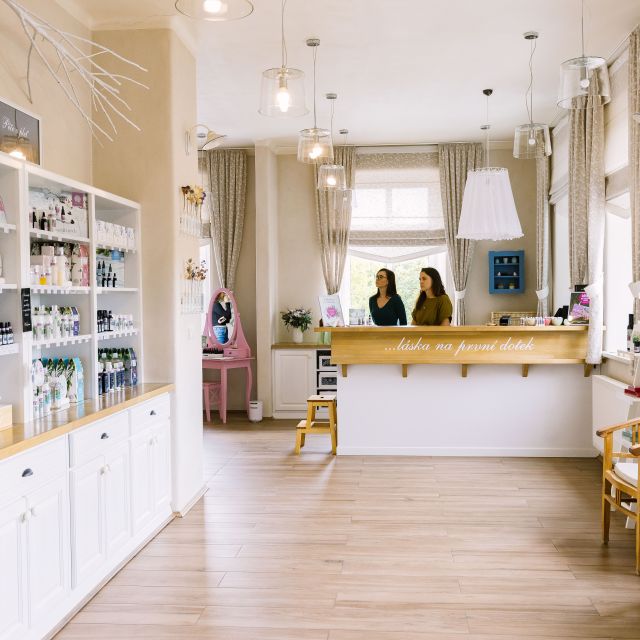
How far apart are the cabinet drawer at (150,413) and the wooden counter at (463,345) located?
218cm

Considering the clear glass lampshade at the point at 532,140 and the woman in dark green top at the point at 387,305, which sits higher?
the clear glass lampshade at the point at 532,140

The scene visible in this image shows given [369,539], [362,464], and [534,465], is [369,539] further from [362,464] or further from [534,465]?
[534,465]

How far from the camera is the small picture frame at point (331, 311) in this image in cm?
824

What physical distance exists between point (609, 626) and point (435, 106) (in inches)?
217

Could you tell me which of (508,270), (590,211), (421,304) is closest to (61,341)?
(421,304)

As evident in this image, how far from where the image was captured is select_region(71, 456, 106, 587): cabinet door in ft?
11.2

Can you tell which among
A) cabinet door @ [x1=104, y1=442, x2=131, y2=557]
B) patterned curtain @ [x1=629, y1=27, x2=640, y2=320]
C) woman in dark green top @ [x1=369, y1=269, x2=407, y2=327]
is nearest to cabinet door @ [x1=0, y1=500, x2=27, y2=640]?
cabinet door @ [x1=104, y1=442, x2=131, y2=557]

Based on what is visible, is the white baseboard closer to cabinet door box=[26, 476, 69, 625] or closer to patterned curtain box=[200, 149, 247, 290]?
patterned curtain box=[200, 149, 247, 290]

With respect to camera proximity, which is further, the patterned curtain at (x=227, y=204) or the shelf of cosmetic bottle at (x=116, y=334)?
the patterned curtain at (x=227, y=204)

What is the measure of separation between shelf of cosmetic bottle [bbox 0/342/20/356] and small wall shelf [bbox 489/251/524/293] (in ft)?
21.5

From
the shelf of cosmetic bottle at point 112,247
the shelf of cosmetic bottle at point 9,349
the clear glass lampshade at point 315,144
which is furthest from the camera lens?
the clear glass lampshade at point 315,144

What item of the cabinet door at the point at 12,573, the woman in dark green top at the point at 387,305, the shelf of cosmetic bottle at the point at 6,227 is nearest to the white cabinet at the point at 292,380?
the woman in dark green top at the point at 387,305

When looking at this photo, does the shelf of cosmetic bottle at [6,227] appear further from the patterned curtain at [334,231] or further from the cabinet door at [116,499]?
the patterned curtain at [334,231]

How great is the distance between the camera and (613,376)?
6.12m
